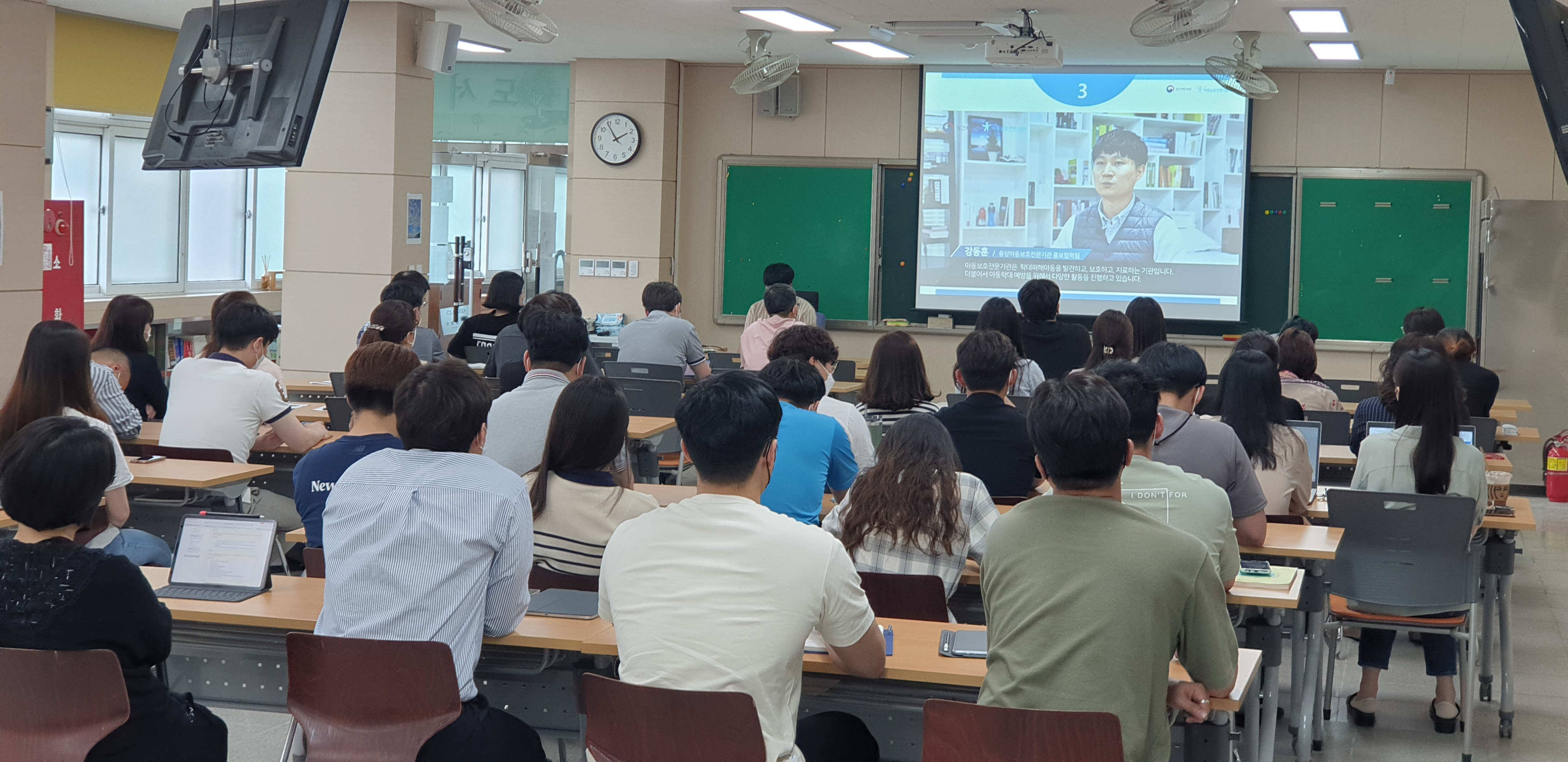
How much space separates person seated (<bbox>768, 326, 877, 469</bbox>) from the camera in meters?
4.64

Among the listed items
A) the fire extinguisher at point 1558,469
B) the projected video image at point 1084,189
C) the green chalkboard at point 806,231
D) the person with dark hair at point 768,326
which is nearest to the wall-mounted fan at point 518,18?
the person with dark hair at point 768,326

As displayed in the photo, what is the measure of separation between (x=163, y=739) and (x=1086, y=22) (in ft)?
23.4

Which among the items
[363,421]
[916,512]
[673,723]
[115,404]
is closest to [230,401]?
[115,404]

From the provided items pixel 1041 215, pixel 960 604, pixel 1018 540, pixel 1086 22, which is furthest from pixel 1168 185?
pixel 1018 540

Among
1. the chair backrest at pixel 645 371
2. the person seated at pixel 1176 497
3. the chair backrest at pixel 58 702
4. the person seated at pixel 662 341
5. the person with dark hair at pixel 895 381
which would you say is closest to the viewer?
the chair backrest at pixel 58 702

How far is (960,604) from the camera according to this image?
369 cm

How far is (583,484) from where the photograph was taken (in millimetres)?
3283

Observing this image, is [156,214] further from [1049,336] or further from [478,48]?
[1049,336]

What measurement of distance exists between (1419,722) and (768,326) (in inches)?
158

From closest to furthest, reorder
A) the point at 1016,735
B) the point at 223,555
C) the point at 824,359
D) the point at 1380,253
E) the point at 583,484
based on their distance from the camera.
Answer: the point at 1016,735 < the point at 223,555 < the point at 583,484 < the point at 824,359 < the point at 1380,253

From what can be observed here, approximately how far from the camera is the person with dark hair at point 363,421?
3621 mm

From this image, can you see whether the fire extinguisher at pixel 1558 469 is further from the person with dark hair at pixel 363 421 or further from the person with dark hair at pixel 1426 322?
the person with dark hair at pixel 363 421

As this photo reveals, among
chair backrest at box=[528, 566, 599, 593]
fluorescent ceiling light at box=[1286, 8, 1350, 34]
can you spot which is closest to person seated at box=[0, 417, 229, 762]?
chair backrest at box=[528, 566, 599, 593]

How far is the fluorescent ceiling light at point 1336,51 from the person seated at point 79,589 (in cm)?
810
